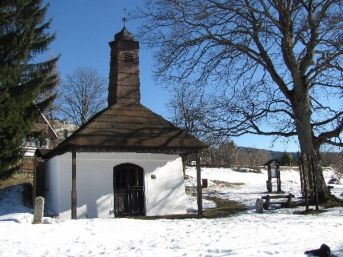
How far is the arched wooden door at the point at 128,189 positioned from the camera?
18.4 meters

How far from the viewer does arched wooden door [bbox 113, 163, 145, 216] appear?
18411 millimetres

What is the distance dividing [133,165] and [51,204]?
4.20m

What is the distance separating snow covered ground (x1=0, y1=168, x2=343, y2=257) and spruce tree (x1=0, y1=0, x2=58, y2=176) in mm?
7678

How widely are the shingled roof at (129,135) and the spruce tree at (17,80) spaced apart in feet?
6.49

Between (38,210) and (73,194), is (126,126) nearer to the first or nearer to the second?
(73,194)

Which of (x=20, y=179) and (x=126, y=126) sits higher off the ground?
(x=126, y=126)

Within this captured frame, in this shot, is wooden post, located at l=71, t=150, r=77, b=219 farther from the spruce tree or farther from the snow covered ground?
the spruce tree

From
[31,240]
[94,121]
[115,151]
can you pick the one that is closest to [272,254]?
[31,240]

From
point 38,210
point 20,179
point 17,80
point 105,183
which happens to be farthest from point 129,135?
point 20,179

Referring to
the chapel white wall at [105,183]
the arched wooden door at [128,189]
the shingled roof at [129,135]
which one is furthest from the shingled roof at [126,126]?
the arched wooden door at [128,189]

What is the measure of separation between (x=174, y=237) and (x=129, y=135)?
772 cm

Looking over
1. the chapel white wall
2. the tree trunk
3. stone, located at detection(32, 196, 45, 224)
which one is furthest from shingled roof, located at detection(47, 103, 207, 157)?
the tree trunk

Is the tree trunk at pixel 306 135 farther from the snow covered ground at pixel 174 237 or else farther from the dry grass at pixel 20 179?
the dry grass at pixel 20 179

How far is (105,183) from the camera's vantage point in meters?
18.1
